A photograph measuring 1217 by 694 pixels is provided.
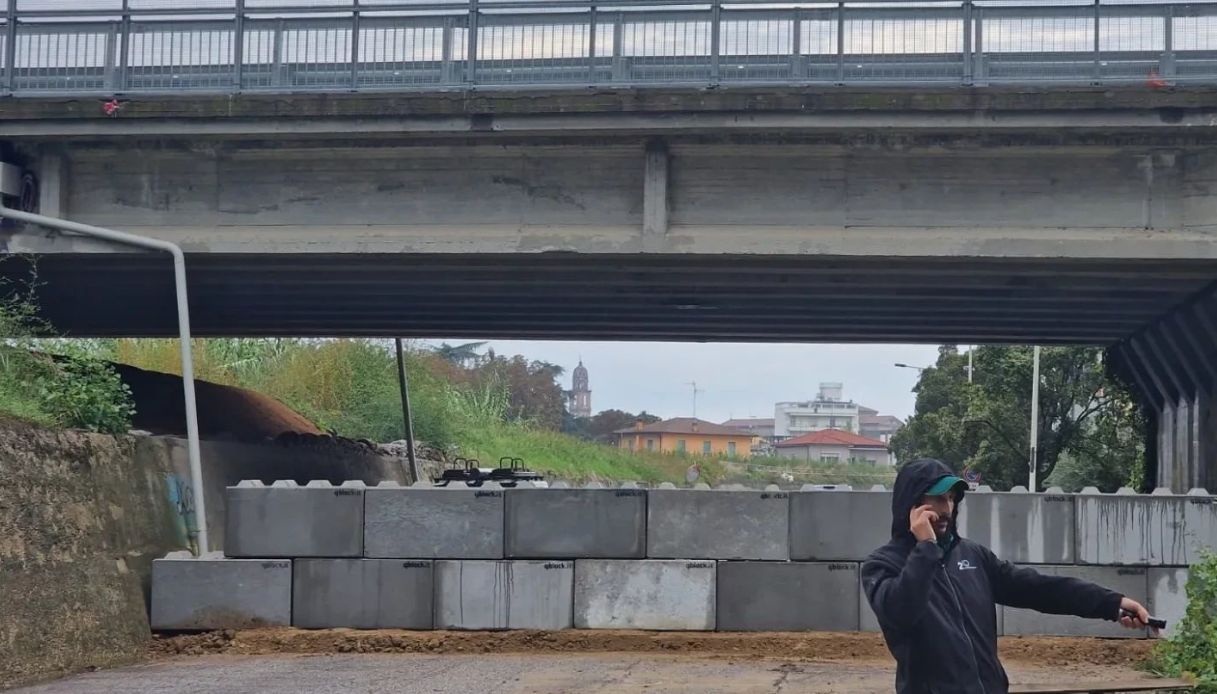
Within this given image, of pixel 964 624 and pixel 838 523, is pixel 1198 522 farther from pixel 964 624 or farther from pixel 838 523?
pixel 964 624

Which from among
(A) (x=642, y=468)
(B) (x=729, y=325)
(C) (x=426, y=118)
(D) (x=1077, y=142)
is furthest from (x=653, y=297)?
(A) (x=642, y=468)

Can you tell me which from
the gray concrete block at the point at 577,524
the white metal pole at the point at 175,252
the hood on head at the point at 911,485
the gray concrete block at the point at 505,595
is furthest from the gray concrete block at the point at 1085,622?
the hood on head at the point at 911,485

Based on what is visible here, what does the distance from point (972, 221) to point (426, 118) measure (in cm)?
663

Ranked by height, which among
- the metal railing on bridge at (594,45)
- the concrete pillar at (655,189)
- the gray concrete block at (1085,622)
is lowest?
the gray concrete block at (1085,622)

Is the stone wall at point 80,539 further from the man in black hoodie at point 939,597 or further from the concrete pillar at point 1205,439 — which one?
the concrete pillar at point 1205,439

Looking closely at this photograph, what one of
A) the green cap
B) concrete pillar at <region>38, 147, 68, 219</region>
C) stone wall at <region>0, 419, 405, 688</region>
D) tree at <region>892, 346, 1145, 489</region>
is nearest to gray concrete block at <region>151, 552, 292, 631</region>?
stone wall at <region>0, 419, 405, 688</region>

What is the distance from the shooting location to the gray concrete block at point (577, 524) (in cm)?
1752

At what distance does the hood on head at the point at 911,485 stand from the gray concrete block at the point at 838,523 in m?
11.9

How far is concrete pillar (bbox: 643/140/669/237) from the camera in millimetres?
17938

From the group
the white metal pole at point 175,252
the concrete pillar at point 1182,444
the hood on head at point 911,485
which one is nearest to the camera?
the hood on head at point 911,485

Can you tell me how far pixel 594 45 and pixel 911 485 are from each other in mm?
13412

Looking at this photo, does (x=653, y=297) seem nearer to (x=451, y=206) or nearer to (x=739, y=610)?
(x=451, y=206)

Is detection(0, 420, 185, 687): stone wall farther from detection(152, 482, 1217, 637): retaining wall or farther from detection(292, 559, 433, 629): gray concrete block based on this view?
detection(292, 559, 433, 629): gray concrete block

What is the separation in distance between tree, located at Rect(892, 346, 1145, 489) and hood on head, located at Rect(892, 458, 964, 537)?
1638 inches
